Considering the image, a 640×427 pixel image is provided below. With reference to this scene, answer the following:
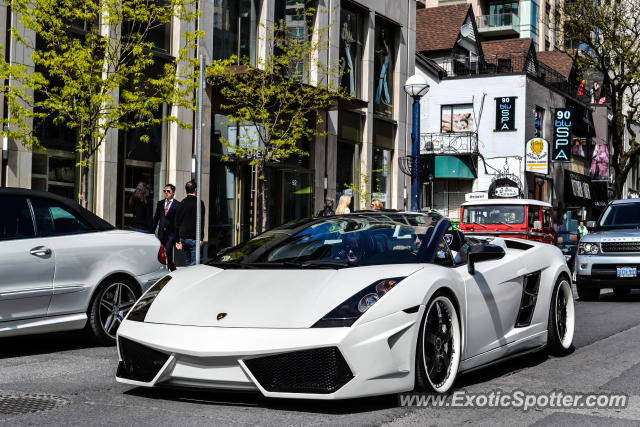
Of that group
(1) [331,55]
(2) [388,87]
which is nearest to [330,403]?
(1) [331,55]

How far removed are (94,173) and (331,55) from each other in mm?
10050

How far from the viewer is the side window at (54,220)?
26.7ft

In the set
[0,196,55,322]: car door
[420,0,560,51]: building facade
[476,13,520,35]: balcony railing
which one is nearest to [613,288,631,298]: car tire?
[0,196,55,322]: car door

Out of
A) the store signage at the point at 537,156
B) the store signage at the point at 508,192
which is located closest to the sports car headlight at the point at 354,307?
the store signage at the point at 508,192

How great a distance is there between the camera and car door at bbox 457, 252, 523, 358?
20.6 ft

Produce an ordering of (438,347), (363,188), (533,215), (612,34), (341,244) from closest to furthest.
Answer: (438,347) < (341,244) < (533,215) < (363,188) < (612,34)

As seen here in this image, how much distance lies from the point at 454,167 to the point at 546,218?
72.8 ft

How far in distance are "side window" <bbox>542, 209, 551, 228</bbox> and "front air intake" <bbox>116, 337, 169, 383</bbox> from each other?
15.9 meters

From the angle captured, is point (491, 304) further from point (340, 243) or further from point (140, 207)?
point (140, 207)

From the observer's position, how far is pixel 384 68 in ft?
96.8

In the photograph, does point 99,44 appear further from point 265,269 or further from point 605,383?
point 605,383

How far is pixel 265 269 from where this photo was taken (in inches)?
239

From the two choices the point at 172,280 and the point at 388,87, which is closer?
the point at 172,280

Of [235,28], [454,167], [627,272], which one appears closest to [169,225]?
[627,272]
